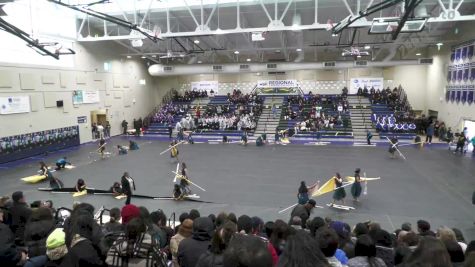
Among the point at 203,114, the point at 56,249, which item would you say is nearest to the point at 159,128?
the point at 203,114

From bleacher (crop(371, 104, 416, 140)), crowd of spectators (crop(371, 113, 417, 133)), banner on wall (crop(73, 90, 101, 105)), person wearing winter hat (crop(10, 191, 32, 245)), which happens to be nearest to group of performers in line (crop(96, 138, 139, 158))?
banner on wall (crop(73, 90, 101, 105))


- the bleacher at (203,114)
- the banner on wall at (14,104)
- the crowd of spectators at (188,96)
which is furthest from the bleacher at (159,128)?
the banner on wall at (14,104)

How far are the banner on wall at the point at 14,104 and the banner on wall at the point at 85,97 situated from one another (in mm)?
3987

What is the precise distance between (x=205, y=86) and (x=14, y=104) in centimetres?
1974

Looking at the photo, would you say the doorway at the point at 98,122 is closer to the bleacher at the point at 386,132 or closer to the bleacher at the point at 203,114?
the bleacher at the point at 203,114

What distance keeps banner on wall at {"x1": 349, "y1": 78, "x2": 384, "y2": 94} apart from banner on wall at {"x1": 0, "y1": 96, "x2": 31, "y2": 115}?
89.1ft

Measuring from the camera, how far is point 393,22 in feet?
38.5

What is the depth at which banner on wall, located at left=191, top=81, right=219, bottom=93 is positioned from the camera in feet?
117

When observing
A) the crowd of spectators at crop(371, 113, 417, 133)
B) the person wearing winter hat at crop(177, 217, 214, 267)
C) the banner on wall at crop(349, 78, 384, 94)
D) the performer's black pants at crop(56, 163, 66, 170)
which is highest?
the banner on wall at crop(349, 78, 384, 94)

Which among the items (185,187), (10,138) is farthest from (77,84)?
(185,187)

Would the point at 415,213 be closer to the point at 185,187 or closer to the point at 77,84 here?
the point at 185,187

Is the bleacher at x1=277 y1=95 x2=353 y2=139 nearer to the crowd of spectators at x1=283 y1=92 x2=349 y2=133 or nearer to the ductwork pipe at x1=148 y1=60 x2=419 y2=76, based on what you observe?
the crowd of spectators at x1=283 y1=92 x2=349 y2=133

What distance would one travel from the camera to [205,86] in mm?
35812

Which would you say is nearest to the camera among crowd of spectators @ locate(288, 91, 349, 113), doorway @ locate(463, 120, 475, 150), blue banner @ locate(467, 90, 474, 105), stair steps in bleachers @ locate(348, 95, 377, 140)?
blue banner @ locate(467, 90, 474, 105)
